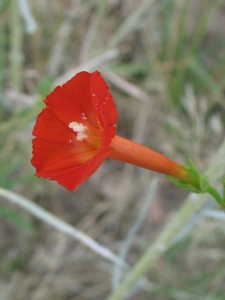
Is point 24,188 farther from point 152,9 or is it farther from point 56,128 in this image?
point 56,128

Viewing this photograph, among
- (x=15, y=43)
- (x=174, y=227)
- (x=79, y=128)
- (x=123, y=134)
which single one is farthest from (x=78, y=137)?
(x=123, y=134)

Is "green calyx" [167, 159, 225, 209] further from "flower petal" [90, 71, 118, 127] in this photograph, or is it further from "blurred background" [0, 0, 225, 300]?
"blurred background" [0, 0, 225, 300]

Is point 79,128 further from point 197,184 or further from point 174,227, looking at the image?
point 174,227

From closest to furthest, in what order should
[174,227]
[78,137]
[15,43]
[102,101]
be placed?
1. [102,101]
2. [78,137]
3. [174,227]
4. [15,43]

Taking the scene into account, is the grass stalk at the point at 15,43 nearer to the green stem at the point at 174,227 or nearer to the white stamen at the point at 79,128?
the green stem at the point at 174,227

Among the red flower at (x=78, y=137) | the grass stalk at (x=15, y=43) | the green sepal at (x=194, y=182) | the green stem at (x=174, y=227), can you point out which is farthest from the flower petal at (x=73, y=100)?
the grass stalk at (x=15, y=43)

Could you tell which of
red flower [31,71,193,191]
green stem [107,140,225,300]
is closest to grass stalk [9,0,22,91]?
green stem [107,140,225,300]
